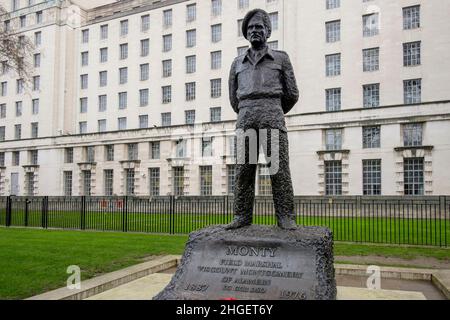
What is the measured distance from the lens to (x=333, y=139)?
109 feet

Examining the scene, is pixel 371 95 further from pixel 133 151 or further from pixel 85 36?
pixel 85 36

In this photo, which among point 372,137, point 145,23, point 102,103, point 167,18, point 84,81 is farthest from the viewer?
point 84,81

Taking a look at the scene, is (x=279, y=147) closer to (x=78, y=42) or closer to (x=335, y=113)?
(x=335, y=113)

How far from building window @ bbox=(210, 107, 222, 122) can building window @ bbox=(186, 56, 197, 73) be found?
4975 mm

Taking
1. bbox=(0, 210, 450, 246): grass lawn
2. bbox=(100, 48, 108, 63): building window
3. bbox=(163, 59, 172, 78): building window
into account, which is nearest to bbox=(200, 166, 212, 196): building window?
bbox=(163, 59, 172, 78): building window

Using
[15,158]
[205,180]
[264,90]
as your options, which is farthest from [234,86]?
[15,158]

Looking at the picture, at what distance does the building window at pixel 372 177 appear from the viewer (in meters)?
31.5

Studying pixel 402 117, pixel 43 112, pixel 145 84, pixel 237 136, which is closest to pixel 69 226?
pixel 237 136

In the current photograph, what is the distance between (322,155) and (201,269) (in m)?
28.6

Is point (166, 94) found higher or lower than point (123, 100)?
higher

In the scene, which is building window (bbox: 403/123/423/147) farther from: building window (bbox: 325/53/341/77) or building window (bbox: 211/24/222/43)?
building window (bbox: 211/24/222/43)

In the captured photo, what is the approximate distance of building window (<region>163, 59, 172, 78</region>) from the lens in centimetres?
4416

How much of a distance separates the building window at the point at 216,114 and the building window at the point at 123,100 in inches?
428

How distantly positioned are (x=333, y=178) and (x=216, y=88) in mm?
14910
